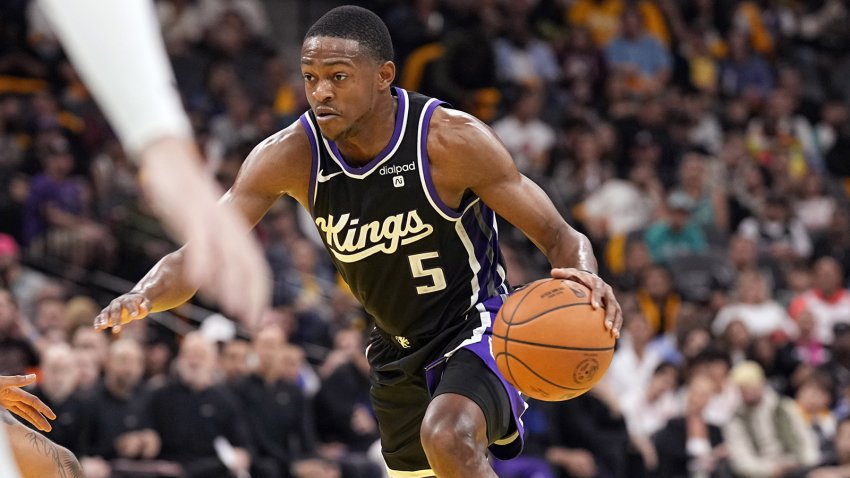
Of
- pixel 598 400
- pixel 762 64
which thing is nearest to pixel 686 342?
pixel 598 400

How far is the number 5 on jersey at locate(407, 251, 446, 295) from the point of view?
4.81m

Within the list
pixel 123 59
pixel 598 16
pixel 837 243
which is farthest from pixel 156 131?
pixel 598 16

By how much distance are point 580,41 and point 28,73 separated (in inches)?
258

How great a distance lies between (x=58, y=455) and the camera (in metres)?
4.37

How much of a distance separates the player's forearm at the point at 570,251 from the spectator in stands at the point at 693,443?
585cm

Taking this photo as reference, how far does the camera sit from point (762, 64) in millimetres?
16500

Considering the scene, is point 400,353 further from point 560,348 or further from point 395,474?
point 560,348

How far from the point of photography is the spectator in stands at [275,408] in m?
9.26

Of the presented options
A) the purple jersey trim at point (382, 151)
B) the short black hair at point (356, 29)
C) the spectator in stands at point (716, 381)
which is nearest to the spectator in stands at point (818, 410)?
the spectator in stands at point (716, 381)

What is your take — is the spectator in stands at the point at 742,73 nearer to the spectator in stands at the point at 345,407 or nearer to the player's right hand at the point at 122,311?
the spectator in stands at the point at 345,407

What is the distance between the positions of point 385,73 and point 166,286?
3.65 feet

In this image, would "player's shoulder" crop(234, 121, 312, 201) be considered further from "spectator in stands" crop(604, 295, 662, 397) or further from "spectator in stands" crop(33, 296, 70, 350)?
"spectator in stands" crop(604, 295, 662, 397)

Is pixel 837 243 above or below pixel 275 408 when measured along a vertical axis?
below

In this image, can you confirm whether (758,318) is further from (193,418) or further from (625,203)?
(193,418)
